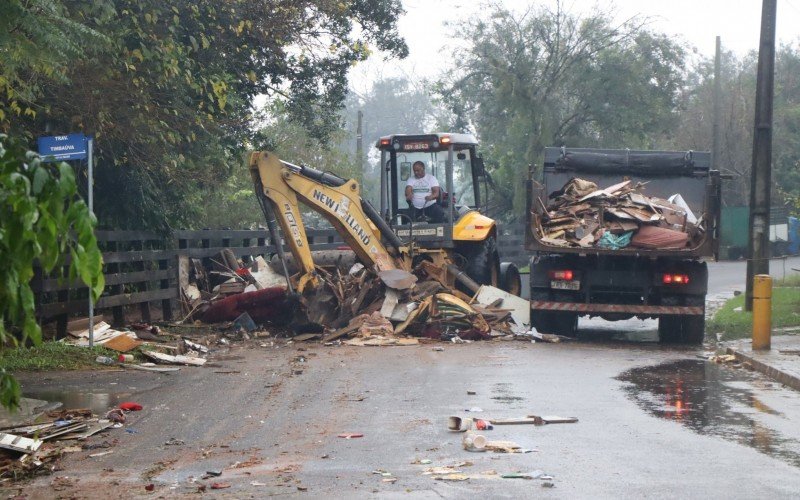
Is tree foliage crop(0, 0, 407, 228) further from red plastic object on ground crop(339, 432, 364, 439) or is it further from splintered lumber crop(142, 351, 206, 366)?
red plastic object on ground crop(339, 432, 364, 439)

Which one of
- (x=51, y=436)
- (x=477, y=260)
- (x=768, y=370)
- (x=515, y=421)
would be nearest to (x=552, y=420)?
(x=515, y=421)

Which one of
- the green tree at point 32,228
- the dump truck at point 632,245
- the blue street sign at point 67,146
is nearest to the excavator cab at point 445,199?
the dump truck at point 632,245

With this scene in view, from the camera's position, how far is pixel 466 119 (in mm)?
45875

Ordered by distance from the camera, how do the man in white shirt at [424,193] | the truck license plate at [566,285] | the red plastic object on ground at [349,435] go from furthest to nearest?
the man in white shirt at [424,193], the truck license plate at [566,285], the red plastic object on ground at [349,435]

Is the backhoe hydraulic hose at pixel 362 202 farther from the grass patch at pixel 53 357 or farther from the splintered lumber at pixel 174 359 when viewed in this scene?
the grass patch at pixel 53 357

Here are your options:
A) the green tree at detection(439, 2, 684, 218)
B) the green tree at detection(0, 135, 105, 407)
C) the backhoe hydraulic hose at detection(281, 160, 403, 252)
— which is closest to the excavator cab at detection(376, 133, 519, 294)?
the backhoe hydraulic hose at detection(281, 160, 403, 252)

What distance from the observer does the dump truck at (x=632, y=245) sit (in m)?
16.0

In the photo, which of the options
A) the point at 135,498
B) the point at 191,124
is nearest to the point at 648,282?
the point at 191,124

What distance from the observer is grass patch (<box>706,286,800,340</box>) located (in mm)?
18109

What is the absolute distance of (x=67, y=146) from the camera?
13016mm

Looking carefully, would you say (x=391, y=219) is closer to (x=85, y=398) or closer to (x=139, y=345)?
(x=139, y=345)

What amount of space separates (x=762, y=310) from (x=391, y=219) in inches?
271

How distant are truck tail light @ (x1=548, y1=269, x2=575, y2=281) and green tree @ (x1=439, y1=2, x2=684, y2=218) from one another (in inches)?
970

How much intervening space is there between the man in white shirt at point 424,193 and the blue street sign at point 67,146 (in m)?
7.18
